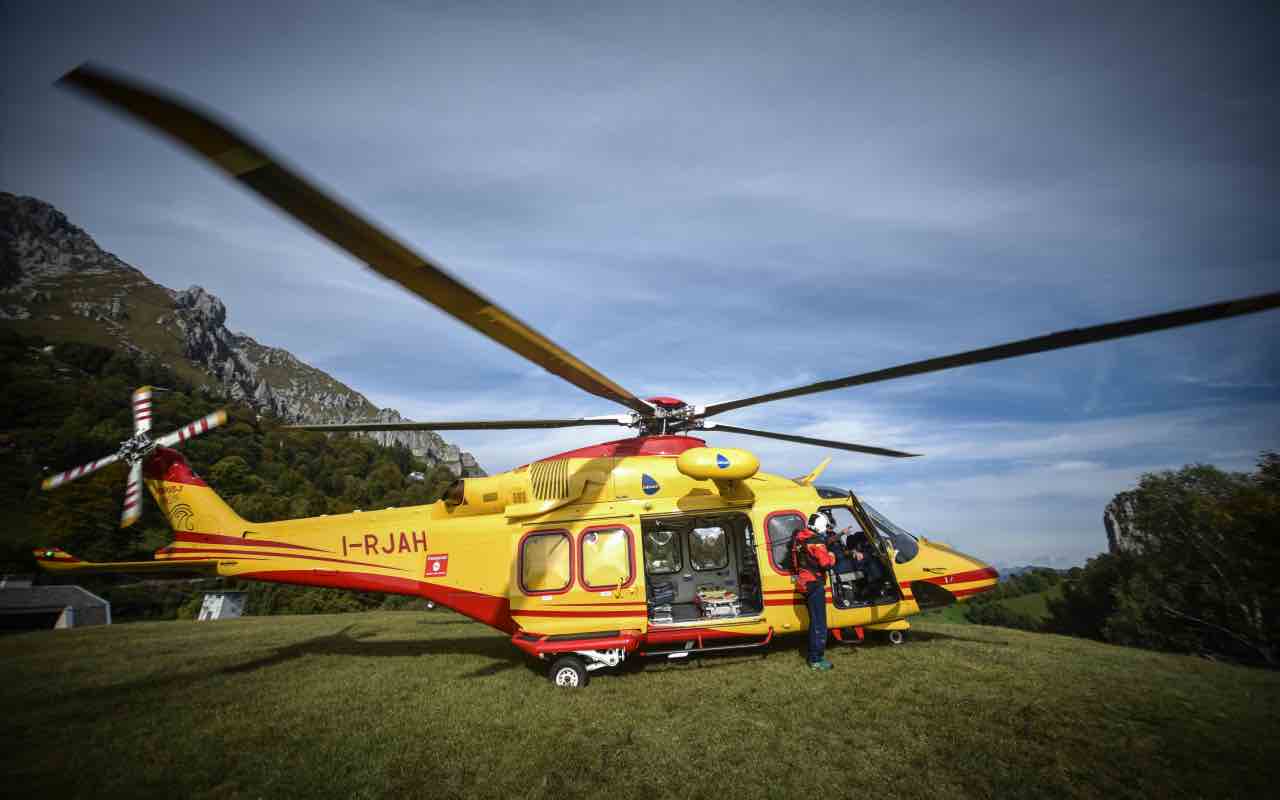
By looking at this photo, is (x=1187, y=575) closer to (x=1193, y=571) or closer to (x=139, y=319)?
(x=1193, y=571)

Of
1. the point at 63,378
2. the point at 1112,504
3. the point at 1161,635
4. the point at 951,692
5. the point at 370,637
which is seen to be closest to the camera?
Answer: the point at 951,692

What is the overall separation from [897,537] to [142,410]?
13693 millimetres

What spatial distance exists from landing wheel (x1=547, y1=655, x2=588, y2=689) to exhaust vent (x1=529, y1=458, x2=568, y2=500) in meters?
2.32

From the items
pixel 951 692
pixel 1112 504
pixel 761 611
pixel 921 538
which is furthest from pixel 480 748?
pixel 1112 504

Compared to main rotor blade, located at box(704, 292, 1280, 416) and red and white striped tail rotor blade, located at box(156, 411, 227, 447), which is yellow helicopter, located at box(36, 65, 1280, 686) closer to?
red and white striped tail rotor blade, located at box(156, 411, 227, 447)

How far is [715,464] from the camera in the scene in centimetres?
691

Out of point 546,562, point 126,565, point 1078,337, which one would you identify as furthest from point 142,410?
point 1078,337

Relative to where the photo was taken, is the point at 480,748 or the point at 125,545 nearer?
the point at 480,748

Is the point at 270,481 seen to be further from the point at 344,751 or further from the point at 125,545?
the point at 344,751

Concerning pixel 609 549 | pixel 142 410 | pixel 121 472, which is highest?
pixel 121 472

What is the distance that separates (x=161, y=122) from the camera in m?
2.28

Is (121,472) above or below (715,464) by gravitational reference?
above

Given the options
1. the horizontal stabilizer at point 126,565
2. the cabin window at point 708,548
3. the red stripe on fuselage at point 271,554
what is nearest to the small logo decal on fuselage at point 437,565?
the red stripe on fuselage at point 271,554

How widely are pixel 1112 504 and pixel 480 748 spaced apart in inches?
1828
